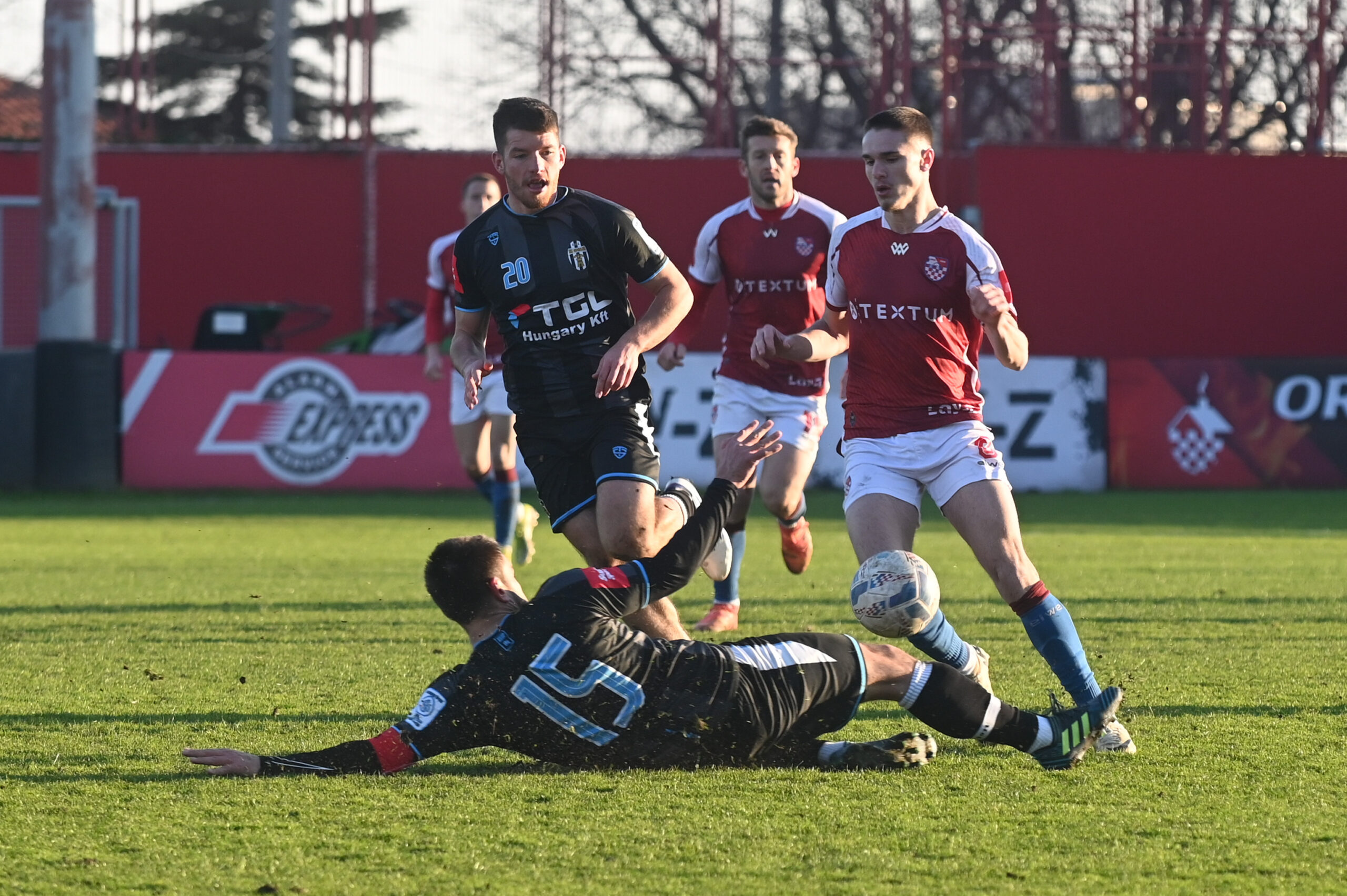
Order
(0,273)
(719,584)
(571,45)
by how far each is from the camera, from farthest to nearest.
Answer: (571,45), (0,273), (719,584)

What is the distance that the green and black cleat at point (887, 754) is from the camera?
5074 mm

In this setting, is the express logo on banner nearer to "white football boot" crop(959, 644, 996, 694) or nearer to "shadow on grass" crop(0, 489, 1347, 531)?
"shadow on grass" crop(0, 489, 1347, 531)

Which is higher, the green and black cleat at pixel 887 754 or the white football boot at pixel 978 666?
the white football boot at pixel 978 666

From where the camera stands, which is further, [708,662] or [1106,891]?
[708,662]

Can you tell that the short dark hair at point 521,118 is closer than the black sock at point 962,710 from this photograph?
No

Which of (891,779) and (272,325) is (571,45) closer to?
(272,325)

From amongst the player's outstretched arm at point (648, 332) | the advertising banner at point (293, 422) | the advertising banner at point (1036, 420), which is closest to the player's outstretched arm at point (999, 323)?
the player's outstretched arm at point (648, 332)

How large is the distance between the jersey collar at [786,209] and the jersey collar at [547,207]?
2408 millimetres

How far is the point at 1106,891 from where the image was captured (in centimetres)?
379

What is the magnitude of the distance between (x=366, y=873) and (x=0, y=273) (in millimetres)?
19725

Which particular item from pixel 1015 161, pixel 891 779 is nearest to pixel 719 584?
pixel 891 779

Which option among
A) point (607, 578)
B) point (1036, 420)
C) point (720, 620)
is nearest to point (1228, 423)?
point (1036, 420)

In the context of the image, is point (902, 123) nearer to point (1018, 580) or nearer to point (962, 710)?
point (1018, 580)

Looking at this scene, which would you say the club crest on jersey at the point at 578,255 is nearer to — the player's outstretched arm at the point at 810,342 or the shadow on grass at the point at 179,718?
the player's outstretched arm at the point at 810,342
